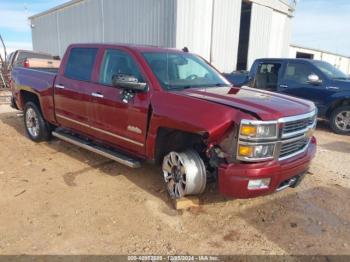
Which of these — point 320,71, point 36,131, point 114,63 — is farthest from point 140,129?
point 320,71

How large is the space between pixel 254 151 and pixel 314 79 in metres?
5.66

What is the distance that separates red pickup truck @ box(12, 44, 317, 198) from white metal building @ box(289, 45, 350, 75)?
26581mm

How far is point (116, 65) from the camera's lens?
15.8 feet

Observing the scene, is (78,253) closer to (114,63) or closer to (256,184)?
(256,184)

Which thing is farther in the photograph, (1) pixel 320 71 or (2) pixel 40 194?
(1) pixel 320 71

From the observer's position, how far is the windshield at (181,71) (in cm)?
435

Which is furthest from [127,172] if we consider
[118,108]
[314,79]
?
[314,79]

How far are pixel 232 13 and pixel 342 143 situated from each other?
34.5 ft

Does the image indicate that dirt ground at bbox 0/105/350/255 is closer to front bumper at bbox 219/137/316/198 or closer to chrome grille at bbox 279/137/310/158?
front bumper at bbox 219/137/316/198

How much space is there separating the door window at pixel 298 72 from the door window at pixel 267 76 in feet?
1.73

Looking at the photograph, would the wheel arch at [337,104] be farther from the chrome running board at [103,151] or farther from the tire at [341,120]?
the chrome running board at [103,151]

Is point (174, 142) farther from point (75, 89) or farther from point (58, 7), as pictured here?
point (58, 7)

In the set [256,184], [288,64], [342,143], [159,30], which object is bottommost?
[342,143]

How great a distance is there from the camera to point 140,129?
4285 millimetres
